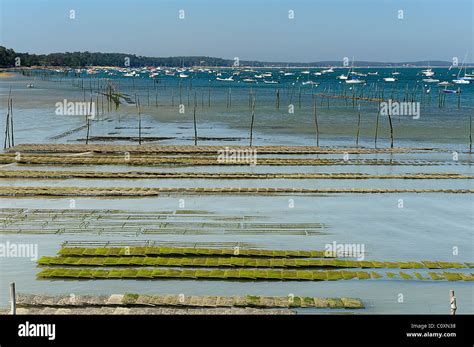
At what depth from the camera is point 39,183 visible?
3381cm

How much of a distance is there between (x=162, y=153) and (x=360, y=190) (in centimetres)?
1612

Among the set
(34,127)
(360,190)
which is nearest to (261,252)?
(360,190)

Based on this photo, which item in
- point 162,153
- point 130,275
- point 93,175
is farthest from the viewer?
point 162,153

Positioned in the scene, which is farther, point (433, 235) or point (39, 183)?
point (39, 183)

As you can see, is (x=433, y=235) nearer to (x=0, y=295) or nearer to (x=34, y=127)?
(x=0, y=295)
